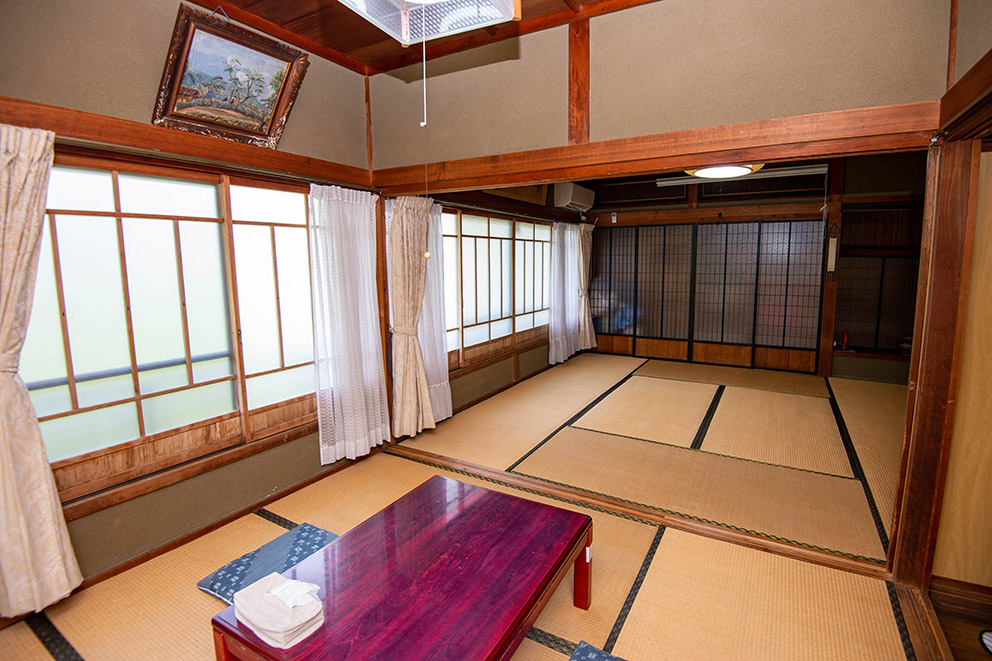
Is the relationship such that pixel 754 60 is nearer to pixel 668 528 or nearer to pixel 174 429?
pixel 668 528

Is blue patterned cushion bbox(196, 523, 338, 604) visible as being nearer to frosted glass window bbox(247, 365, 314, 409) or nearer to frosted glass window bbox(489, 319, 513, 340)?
frosted glass window bbox(247, 365, 314, 409)

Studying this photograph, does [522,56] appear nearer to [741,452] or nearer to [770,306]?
[741,452]

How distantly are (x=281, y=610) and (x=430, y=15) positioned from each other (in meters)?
2.21

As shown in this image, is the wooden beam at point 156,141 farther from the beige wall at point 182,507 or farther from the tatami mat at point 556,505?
the tatami mat at point 556,505

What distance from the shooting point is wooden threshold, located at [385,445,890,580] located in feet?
7.98

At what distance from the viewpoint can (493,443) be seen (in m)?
4.05

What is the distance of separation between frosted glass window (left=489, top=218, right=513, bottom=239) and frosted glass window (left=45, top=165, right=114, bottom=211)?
11.9ft

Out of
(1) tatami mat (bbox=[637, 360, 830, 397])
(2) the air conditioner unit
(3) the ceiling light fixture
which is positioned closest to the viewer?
(3) the ceiling light fixture

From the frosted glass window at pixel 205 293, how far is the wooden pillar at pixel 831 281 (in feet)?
21.5

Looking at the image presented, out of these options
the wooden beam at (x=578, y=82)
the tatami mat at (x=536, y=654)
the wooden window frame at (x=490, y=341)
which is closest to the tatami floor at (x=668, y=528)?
the tatami mat at (x=536, y=654)

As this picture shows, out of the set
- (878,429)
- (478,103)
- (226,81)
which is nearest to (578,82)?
(478,103)

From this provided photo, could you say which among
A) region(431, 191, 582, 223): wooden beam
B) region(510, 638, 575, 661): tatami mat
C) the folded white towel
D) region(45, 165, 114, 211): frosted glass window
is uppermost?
region(431, 191, 582, 223): wooden beam

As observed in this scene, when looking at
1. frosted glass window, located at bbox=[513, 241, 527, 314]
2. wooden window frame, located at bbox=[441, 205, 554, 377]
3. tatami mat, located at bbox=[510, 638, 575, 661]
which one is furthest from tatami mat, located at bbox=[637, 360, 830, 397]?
tatami mat, located at bbox=[510, 638, 575, 661]

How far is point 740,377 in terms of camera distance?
6.12m
